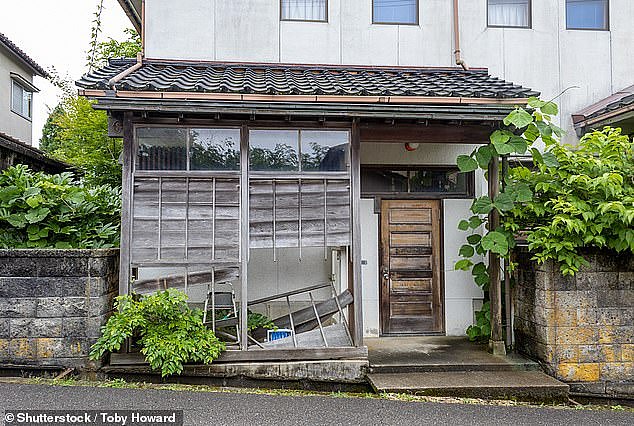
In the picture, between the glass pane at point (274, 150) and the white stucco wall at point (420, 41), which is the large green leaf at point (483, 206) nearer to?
the glass pane at point (274, 150)

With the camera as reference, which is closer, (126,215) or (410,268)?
(126,215)

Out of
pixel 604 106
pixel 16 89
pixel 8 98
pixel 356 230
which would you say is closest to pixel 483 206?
pixel 356 230

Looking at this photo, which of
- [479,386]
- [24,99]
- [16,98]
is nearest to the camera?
[479,386]

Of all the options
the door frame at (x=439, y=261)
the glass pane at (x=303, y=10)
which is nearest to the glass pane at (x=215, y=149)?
the door frame at (x=439, y=261)

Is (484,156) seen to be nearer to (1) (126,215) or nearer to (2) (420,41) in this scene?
(2) (420,41)

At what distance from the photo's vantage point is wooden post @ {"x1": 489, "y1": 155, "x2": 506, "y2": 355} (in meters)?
→ 6.48

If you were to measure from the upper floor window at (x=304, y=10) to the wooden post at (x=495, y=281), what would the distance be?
139 inches

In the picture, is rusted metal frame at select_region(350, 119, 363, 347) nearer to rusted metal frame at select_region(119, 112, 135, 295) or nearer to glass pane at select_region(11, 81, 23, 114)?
rusted metal frame at select_region(119, 112, 135, 295)

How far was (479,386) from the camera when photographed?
5.43 m

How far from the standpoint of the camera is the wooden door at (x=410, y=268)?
766 centimetres

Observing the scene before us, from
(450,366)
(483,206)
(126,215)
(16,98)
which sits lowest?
(450,366)

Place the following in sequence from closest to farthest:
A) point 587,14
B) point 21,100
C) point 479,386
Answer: point 479,386, point 587,14, point 21,100

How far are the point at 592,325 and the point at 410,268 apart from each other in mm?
2526

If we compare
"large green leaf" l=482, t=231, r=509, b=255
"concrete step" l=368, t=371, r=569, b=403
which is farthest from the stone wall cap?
"large green leaf" l=482, t=231, r=509, b=255
